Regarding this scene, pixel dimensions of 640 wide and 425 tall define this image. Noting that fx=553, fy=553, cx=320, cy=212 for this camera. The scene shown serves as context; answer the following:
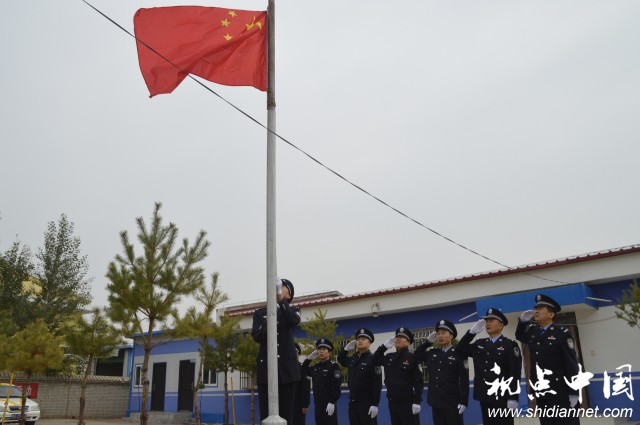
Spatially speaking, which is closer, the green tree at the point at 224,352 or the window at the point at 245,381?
the green tree at the point at 224,352

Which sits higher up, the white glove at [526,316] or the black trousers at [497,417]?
the white glove at [526,316]

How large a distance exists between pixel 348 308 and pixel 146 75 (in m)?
9.93

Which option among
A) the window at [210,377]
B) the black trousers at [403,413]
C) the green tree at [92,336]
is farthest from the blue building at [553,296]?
the green tree at [92,336]

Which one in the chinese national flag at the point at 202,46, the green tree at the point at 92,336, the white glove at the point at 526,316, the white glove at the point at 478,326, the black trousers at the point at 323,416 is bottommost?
the black trousers at the point at 323,416

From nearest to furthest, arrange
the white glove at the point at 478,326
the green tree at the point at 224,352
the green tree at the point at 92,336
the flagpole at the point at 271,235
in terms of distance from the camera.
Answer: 1. the flagpole at the point at 271,235
2. the white glove at the point at 478,326
3. the green tree at the point at 92,336
4. the green tree at the point at 224,352

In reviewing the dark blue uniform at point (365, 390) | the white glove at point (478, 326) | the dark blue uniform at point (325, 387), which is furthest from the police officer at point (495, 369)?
the dark blue uniform at point (325, 387)

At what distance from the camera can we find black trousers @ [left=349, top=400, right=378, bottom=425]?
263 inches

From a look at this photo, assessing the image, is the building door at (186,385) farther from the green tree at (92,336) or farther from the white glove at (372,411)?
the white glove at (372,411)

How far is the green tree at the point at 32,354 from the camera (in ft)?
38.8

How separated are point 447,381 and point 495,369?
61cm

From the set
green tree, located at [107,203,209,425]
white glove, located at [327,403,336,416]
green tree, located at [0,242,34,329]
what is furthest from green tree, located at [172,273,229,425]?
green tree, located at [0,242,34,329]

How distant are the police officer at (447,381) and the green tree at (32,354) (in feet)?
30.5

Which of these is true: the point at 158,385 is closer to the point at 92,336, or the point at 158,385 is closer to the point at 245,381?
the point at 245,381

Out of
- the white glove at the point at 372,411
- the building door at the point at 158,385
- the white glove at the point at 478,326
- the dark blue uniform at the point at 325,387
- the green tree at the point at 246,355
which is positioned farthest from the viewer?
the building door at the point at 158,385
